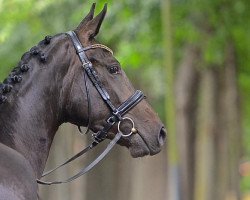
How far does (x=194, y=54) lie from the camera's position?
20.1 meters

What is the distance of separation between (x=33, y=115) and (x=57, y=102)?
7.9 inches

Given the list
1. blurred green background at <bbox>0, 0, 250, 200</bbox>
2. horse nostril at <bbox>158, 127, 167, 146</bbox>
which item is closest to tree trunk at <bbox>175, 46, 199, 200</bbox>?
blurred green background at <bbox>0, 0, 250, 200</bbox>

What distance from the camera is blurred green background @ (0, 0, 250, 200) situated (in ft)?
59.4

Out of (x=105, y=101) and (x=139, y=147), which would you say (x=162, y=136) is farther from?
(x=105, y=101)

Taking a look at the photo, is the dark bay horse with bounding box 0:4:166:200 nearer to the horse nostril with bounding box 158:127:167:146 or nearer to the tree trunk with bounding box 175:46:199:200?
the horse nostril with bounding box 158:127:167:146

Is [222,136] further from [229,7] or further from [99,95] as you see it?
[99,95]

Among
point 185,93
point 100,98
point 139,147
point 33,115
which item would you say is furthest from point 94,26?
point 185,93

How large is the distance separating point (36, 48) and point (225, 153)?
15.3 metres

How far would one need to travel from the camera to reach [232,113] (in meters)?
20.4

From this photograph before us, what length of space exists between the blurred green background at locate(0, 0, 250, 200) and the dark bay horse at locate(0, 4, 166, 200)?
10384 mm

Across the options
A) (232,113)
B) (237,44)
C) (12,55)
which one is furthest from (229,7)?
(12,55)

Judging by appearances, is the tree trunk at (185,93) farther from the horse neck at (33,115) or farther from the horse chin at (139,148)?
the horse neck at (33,115)

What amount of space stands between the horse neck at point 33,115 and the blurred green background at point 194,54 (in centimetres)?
1058

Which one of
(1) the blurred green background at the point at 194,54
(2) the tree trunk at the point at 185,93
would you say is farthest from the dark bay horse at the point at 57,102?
(2) the tree trunk at the point at 185,93
